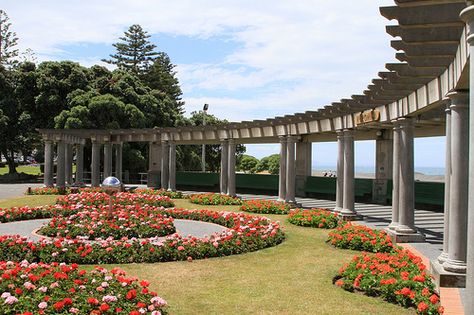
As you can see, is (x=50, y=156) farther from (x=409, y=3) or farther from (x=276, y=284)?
(x=409, y=3)

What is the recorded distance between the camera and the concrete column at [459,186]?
8672 mm

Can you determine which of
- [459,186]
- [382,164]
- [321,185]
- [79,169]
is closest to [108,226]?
[459,186]

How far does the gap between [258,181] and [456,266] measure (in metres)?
29.9

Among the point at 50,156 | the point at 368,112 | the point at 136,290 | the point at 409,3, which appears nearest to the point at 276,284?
the point at 136,290

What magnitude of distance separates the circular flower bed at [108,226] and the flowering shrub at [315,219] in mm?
5084

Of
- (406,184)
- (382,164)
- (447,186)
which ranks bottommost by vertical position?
(406,184)

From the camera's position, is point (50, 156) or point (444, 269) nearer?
point (444, 269)

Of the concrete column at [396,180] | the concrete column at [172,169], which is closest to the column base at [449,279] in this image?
the concrete column at [396,180]

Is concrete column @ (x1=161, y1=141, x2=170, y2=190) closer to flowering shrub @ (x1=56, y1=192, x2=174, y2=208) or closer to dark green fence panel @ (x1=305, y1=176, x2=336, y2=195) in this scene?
flowering shrub @ (x1=56, y1=192, x2=174, y2=208)

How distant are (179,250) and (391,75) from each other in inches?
272

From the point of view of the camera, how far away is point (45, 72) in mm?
46938

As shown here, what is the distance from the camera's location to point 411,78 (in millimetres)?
11109

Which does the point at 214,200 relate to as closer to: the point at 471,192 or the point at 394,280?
the point at 394,280

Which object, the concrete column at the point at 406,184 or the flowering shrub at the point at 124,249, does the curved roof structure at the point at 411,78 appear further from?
the flowering shrub at the point at 124,249
